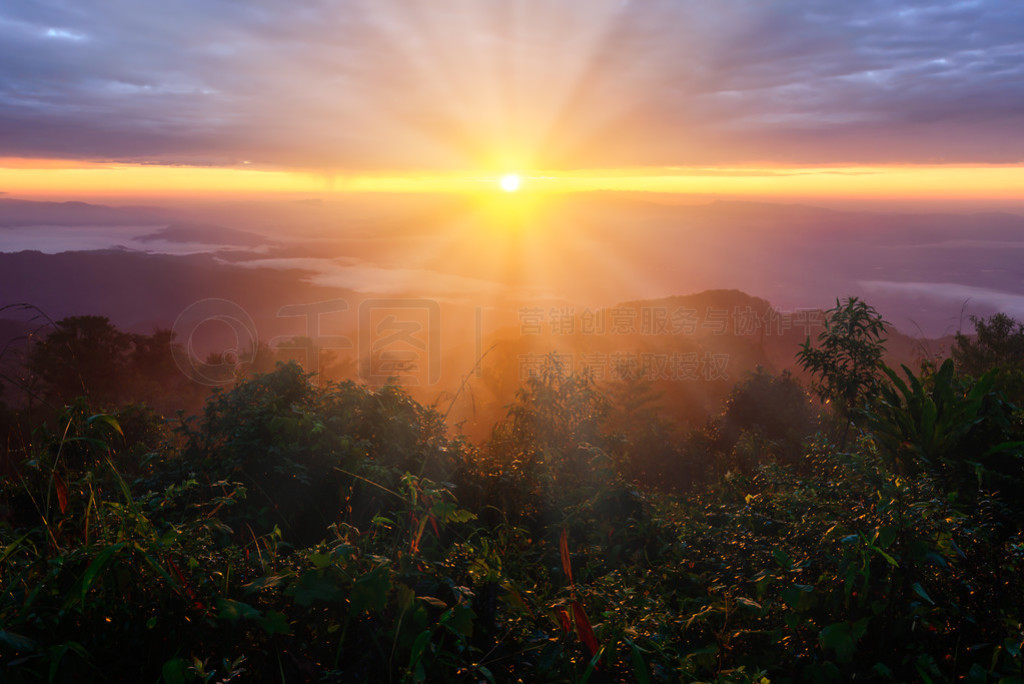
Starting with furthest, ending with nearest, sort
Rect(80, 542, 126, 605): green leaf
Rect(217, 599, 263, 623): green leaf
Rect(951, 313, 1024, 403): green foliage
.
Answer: Rect(951, 313, 1024, 403): green foliage, Rect(217, 599, 263, 623): green leaf, Rect(80, 542, 126, 605): green leaf

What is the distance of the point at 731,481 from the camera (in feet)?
18.3

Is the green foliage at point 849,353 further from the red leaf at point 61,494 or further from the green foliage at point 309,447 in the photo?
the red leaf at point 61,494

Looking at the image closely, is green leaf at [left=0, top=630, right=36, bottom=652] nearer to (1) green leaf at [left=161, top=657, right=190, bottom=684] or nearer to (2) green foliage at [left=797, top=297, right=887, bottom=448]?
(1) green leaf at [left=161, top=657, right=190, bottom=684]

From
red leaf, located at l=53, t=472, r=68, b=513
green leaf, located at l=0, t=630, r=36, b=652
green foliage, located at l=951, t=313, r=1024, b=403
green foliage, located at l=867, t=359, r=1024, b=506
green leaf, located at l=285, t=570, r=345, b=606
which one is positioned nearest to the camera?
green leaf, located at l=0, t=630, r=36, b=652

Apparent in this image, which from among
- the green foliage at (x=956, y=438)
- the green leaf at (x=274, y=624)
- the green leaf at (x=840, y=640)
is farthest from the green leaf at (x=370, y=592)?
the green foliage at (x=956, y=438)

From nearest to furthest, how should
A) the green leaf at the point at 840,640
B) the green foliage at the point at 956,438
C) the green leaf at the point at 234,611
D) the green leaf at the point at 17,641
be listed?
the green leaf at the point at 17,641 < the green leaf at the point at 234,611 < the green leaf at the point at 840,640 < the green foliage at the point at 956,438

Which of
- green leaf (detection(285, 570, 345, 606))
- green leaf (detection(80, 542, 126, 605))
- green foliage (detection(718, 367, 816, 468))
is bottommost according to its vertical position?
green foliage (detection(718, 367, 816, 468))

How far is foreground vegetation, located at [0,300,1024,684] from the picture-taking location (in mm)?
1779

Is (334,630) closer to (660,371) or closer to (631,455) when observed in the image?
(631,455)

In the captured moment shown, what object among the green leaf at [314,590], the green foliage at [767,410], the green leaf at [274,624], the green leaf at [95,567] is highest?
the green leaf at [95,567]

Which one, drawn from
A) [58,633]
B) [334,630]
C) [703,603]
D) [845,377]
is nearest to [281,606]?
[334,630]

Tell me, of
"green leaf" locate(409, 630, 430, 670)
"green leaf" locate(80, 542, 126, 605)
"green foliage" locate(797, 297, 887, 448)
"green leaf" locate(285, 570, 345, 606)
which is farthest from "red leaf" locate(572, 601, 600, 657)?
"green foliage" locate(797, 297, 887, 448)

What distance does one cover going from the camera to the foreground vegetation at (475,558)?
178cm

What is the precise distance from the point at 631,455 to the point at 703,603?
20.6ft
